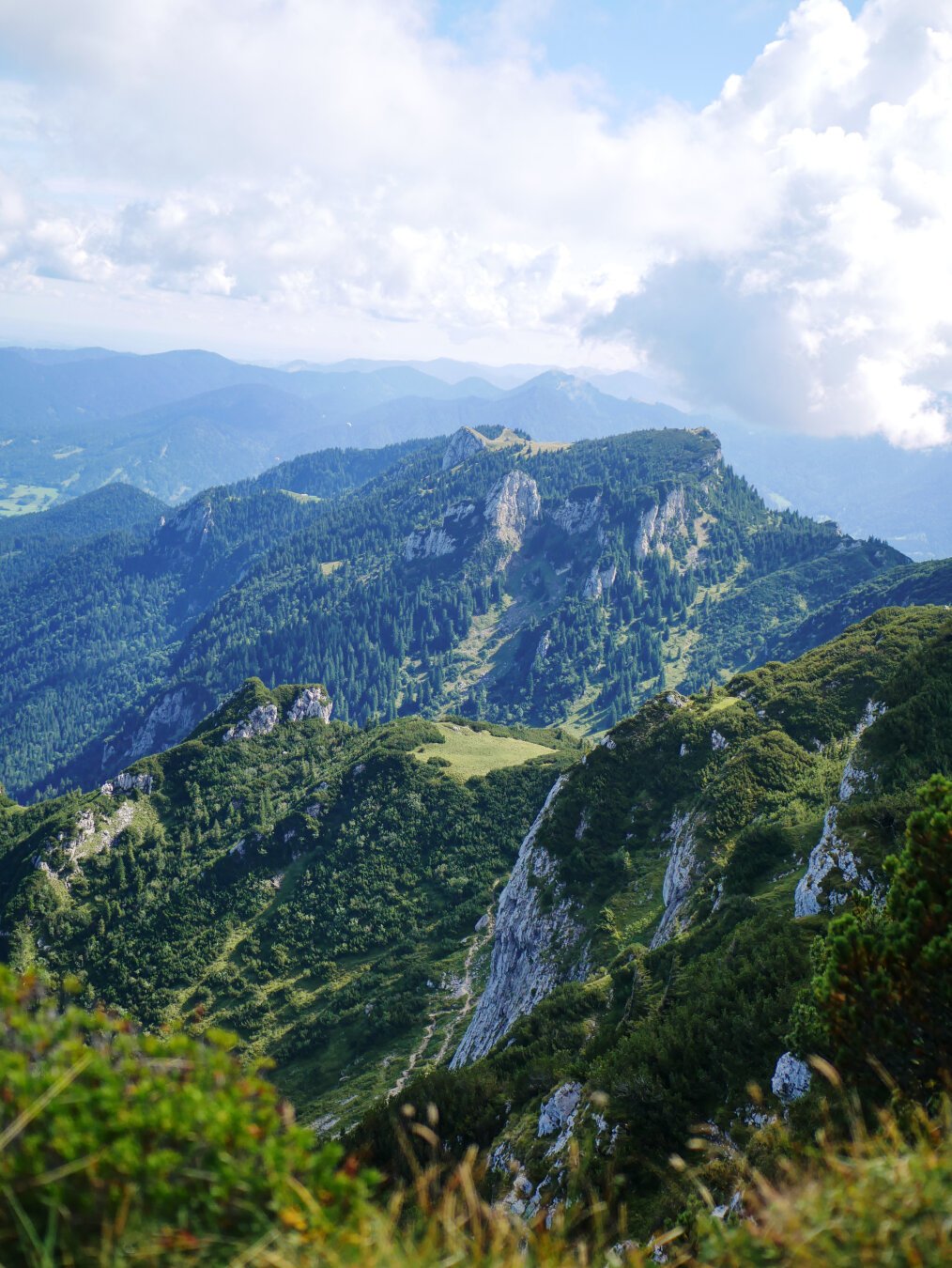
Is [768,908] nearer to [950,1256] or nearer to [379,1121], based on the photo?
[379,1121]

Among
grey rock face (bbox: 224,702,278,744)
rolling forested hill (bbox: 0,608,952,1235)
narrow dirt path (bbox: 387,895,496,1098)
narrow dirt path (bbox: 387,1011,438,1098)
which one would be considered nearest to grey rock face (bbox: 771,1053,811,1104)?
rolling forested hill (bbox: 0,608,952,1235)

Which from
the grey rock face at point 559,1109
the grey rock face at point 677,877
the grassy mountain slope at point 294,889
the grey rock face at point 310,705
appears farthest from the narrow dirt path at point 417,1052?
the grey rock face at point 310,705

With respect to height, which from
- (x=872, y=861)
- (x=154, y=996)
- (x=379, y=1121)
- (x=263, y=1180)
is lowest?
(x=154, y=996)

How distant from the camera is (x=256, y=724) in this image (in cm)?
13225

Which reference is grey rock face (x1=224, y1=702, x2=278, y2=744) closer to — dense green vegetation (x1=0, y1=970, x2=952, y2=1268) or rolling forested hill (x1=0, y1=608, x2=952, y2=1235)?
rolling forested hill (x1=0, y1=608, x2=952, y2=1235)

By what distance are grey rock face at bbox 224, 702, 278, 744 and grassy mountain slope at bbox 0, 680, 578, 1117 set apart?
1091 millimetres

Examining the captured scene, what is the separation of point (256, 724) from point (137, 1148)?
432 ft

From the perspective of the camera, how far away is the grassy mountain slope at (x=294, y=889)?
2820 inches

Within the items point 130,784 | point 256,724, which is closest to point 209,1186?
point 130,784

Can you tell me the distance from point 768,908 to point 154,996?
7828cm

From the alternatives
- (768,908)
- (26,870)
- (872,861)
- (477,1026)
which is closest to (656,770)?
(477,1026)

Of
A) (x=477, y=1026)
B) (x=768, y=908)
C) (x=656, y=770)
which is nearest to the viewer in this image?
(x=768, y=908)

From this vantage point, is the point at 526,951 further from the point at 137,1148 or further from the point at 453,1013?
the point at 137,1148

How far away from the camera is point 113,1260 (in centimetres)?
622
